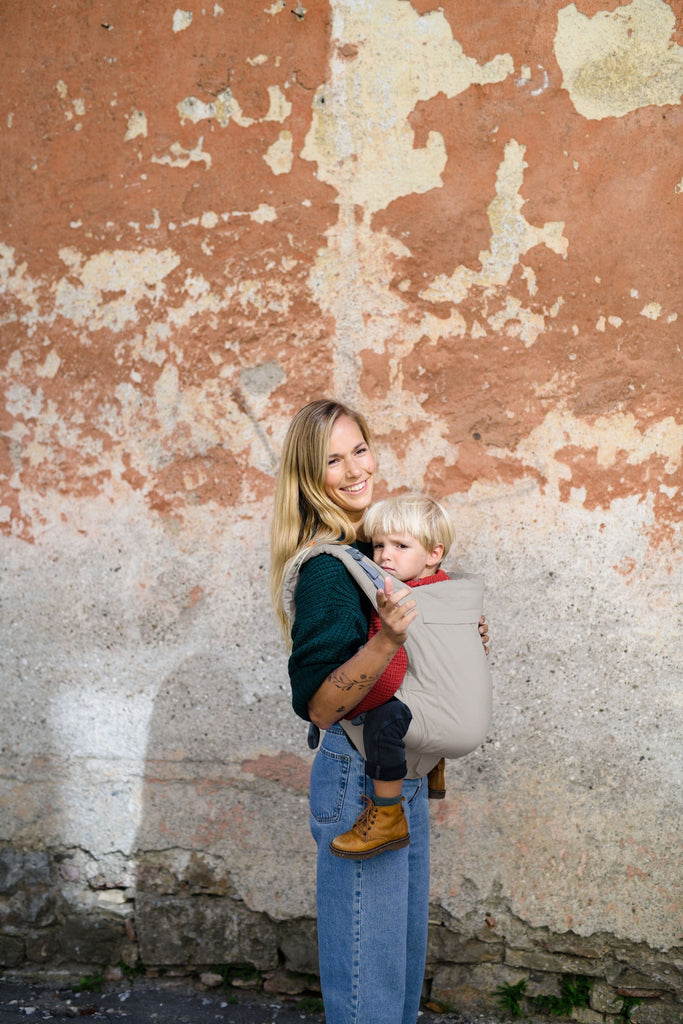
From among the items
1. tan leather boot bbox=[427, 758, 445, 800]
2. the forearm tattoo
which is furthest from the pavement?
the forearm tattoo

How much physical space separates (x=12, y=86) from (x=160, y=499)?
151 cm

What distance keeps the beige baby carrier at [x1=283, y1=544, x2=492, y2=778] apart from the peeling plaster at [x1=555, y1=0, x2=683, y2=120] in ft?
5.75

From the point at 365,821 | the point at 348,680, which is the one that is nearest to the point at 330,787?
the point at 365,821

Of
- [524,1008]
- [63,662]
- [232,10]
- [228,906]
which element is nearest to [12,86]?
[232,10]

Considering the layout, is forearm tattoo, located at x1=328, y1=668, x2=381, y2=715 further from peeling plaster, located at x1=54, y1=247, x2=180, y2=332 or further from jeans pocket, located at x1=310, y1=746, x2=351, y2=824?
peeling plaster, located at x1=54, y1=247, x2=180, y2=332

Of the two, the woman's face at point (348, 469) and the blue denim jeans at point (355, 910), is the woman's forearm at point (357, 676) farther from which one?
the woman's face at point (348, 469)

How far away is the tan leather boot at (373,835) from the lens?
5.66 ft

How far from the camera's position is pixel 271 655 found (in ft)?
9.24

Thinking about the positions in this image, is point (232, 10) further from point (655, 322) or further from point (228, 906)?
point (228, 906)

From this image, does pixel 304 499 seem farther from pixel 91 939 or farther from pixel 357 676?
pixel 91 939

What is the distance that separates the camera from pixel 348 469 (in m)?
1.99

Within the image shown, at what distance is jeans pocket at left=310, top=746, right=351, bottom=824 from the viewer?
1818 mm

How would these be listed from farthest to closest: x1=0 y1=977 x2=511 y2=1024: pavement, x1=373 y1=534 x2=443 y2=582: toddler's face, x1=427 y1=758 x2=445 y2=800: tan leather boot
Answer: x1=0 y1=977 x2=511 y2=1024: pavement → x1=427 y1=758 x2=445 y2=800: tan leather boot → x1=373 y1=534 x2=443 y2=582: toddler's face

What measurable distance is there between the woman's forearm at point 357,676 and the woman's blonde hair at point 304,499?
12.7 inches
